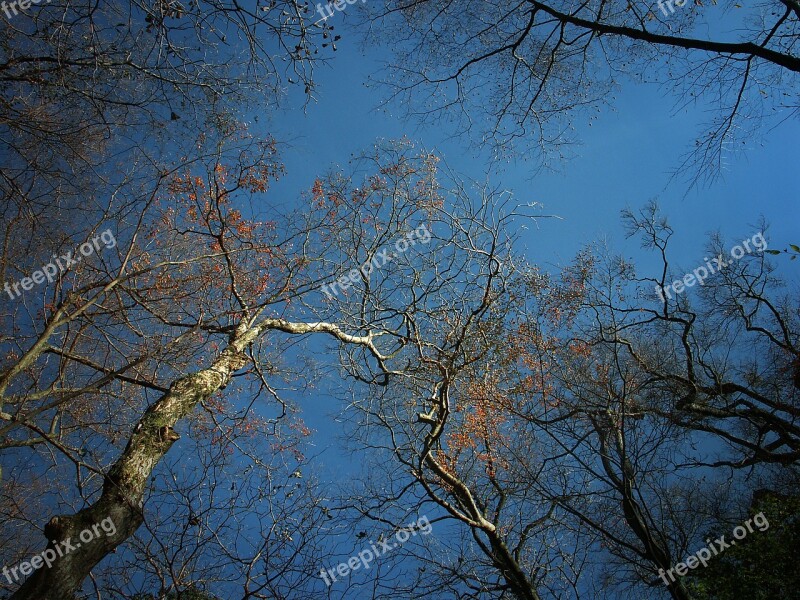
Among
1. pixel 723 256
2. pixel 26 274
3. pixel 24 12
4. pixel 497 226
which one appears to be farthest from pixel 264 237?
pixel 723 256

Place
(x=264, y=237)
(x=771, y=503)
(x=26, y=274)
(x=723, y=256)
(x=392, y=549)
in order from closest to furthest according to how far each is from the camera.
A: (x=26, y=274) → (x=771, y=503) → (x=392, y=549) → (x=264, y=237) → (x=723, y=256)

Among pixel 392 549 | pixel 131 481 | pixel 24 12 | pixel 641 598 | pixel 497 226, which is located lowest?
pixel 641 598

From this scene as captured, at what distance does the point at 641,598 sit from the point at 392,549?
7.23 meters

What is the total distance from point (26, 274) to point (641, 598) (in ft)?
38.9

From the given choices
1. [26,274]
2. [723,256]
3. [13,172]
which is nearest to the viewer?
[13,172]

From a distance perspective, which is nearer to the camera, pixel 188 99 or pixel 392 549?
pixel 188 99

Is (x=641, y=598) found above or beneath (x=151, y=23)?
beneath

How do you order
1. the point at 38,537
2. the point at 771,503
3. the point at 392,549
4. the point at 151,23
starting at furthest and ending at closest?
the point at 38,537
the point at 392,549
the point at 771,503
the point at 151,23

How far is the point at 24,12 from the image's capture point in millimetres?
3293

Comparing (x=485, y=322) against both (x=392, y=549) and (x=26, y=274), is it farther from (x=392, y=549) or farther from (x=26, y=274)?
(x=26, y=274)

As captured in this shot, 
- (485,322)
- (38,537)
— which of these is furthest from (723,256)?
(38,537)

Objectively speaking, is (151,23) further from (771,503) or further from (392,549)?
(771,503)

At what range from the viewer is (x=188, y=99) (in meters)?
3.78

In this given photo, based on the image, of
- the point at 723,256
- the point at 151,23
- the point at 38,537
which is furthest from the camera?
the point at 38,537
